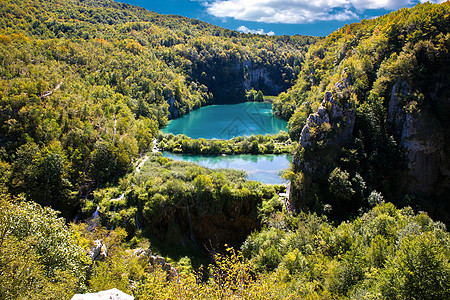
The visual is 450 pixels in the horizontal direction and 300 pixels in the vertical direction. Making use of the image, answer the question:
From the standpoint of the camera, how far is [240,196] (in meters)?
44.2

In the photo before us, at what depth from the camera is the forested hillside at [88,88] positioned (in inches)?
1820

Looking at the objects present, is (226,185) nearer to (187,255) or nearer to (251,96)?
(187,255)

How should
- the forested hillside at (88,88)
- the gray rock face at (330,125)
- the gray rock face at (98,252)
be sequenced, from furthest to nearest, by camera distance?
the forested hillside at (88,88) < the gray rock face at (330,125) < the gray rock face at (98,252)

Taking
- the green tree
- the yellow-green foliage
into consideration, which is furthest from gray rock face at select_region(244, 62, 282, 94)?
the green tree

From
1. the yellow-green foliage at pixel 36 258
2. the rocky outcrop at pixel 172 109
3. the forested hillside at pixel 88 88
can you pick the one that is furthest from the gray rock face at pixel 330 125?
the rocky outcrop at pixel 172 109

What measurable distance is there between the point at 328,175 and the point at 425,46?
25.1 meters

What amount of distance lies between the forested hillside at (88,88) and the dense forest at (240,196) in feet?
1.31

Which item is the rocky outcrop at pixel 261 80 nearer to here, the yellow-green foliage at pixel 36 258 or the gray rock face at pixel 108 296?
the yellow-green foliage at pixel 36 258

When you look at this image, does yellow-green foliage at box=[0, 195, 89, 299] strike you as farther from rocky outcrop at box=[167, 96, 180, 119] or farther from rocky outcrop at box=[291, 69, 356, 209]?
rocky outcrop at box=[167, 96, 180, 119]

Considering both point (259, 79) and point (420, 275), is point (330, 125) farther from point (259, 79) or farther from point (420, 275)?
point (259, 79)

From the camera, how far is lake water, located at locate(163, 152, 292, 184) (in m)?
60.9

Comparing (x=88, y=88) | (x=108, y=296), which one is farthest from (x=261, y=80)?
(x=108, y=296)

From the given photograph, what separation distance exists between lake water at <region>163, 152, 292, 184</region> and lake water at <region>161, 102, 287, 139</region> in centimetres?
1684

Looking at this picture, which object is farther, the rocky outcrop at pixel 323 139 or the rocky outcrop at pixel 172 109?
the rocky outcrop at pixel 172 109
